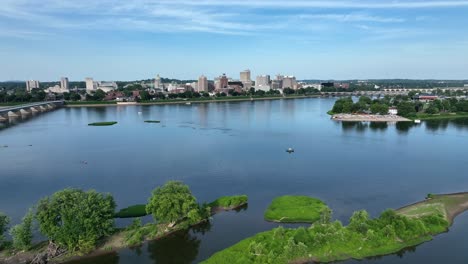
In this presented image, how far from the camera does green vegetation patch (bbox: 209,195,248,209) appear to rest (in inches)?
746

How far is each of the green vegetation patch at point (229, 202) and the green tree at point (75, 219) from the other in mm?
5856

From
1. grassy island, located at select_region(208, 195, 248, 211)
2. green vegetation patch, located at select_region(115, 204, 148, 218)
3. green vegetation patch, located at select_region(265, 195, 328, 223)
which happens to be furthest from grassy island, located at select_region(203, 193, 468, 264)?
green vegetation patch, located at select_region(115, 204, 148, 218)

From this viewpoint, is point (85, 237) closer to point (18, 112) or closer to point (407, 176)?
point (407, 176)

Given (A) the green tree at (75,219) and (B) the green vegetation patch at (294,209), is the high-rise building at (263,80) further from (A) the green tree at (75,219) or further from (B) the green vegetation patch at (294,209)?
(A) the green tree at (75,219)


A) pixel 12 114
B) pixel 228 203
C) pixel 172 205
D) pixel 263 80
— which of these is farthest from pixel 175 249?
pixel 263 80

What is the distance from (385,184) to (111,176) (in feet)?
62.5

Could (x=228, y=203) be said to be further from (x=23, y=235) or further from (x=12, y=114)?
(x=12, y=114)

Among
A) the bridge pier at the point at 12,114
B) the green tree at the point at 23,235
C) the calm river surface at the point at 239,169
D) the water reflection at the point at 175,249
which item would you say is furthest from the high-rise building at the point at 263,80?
the green tree at the point at 23,235

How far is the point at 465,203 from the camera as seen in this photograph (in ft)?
63.3

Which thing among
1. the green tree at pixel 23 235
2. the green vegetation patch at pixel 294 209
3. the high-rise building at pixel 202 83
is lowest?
the green vegetation patch at pixel 294 209

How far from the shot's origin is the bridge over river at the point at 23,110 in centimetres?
6053

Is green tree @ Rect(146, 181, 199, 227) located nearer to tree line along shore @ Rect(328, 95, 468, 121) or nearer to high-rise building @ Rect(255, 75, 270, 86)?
tree line along shore @ Rect(328, 95, 468, 121)

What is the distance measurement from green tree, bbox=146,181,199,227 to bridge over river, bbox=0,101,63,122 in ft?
180

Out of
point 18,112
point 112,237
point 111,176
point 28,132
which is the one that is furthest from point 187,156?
point 18,112
